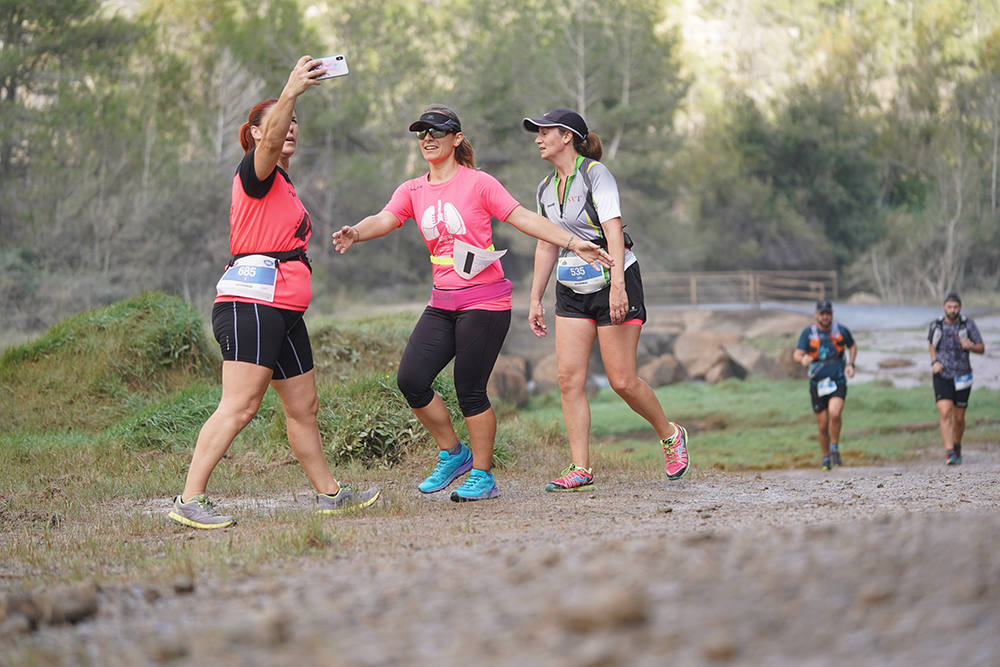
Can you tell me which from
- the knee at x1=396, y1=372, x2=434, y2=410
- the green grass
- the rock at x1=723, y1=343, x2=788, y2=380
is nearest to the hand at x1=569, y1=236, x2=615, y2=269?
the knee at x1=396, y1=372, x2=434, y2=410

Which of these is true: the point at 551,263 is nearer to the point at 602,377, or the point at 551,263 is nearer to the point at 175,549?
the point at 175,549

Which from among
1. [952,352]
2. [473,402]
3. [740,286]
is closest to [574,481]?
[473,402]

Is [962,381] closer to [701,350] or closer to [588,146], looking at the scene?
[588,146]

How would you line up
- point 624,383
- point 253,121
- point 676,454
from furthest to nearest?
point 676,454, point 624,383, point 253,121

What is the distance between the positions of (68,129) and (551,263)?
78.1 feet

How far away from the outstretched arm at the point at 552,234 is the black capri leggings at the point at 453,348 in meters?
0.49

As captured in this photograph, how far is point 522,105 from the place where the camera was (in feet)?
124

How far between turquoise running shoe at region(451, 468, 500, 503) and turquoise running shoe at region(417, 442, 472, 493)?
0.08 meters

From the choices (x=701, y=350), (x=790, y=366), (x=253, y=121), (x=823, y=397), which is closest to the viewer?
(x=253, y=121)

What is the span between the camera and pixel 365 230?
5922 millimetres

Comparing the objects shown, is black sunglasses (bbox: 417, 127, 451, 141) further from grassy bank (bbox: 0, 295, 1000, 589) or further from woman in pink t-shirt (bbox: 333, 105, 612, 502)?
grassy bank (bbox: 0, 295, 1000, 589)

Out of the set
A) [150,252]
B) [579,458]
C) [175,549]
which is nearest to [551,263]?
[579,458]

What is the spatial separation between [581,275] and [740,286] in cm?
3221

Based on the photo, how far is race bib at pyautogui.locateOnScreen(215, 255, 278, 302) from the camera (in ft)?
17.1
